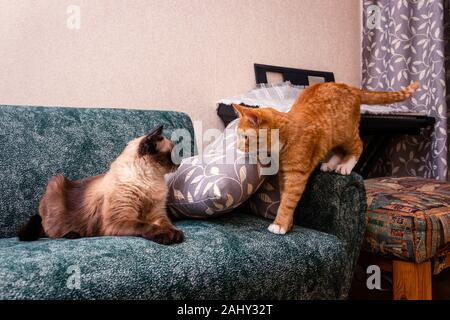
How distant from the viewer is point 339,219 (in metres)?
1.29

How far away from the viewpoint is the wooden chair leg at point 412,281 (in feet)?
4.59


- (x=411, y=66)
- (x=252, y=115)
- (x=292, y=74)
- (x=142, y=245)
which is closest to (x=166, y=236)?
(x=142, y=245)

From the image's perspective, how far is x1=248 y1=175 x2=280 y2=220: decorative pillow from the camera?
54.3 inches

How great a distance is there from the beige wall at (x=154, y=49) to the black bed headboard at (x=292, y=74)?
53 millimetres

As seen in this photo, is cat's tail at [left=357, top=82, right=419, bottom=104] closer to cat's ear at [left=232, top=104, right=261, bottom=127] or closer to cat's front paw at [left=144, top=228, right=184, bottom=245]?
cat's ear at [left=232, top=104, right=261, bottom=127]

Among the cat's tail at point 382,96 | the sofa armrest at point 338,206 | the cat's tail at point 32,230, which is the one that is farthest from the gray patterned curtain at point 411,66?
the cat's tail at point 32,230

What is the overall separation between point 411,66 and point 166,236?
2.21 metres

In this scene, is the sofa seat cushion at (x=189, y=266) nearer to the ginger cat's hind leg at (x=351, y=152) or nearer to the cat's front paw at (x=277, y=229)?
the cat's front paw at (x=277, y=229)

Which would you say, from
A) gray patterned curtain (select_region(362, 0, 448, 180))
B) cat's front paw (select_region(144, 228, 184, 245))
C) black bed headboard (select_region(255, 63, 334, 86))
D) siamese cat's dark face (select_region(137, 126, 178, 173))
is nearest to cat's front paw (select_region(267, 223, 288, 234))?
cat's front paw (select_region(144, 228, 184, 245))

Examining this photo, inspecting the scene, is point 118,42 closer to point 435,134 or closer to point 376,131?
point 376,131

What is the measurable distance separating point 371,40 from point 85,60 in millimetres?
2013

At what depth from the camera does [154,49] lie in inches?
78.2
